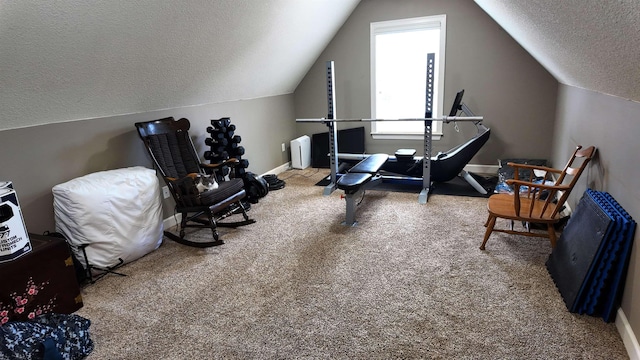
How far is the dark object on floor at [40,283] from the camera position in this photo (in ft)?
6.50

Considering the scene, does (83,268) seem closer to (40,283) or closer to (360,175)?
(40,283)

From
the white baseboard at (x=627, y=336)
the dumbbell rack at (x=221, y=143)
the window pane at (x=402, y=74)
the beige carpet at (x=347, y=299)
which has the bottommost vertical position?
the beige carpet at (x=347, y=299)

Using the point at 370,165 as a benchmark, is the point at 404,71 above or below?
above

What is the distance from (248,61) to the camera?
398 cm

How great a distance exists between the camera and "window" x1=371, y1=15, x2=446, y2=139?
4840 millimetres

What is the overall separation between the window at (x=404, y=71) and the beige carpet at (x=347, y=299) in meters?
2.12

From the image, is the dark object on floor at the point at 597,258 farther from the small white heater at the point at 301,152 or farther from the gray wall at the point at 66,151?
the small white heater at the point at 301,152

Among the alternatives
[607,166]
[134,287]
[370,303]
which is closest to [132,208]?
[134,287]

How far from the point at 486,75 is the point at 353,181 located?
260 cm

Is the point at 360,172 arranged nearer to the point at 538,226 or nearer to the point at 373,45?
the point at 538,226

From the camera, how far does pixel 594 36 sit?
A: 1.66 meters

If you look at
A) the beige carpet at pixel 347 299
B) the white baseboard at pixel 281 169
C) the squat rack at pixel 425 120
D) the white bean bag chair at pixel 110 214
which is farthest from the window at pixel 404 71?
the white bean bag chair at pixel 110 214

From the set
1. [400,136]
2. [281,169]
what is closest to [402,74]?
[400,136]

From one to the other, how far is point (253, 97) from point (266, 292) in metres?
3.04
